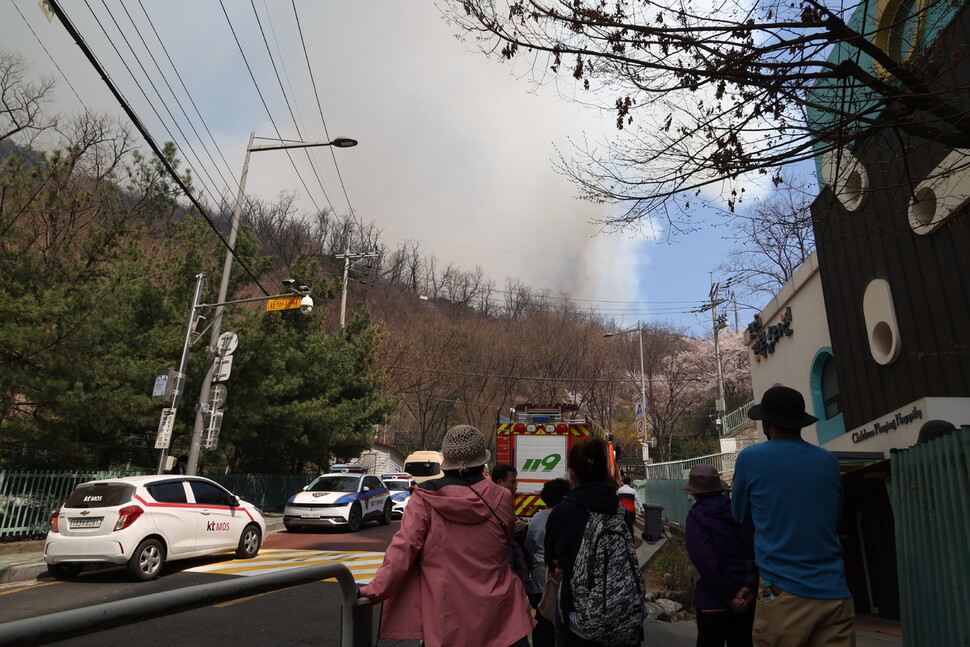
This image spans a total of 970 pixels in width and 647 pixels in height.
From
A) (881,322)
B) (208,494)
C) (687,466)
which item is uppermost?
(881,322)

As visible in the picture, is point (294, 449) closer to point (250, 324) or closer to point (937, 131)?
point (250, 324)

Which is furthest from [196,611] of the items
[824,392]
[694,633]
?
A: [824,392]

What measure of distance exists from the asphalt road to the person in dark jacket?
3.35 meters

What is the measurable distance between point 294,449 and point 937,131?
22195 mm

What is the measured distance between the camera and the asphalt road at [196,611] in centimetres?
594

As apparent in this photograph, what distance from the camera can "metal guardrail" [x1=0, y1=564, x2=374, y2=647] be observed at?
1.69m

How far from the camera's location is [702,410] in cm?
5566

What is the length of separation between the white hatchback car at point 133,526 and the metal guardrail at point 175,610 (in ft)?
26.7

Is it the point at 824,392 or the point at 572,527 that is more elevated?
the point at 824,392

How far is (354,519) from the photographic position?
17.7 metres

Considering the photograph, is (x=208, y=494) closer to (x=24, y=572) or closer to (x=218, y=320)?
(x=24, y=572)

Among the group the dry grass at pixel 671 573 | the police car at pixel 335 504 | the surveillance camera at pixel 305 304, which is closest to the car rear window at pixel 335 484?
the police car at pixel 335 504

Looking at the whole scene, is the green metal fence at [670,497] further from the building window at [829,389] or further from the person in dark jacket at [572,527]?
the person in dark jacket at [572,527]

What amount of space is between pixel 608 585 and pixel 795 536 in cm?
99
